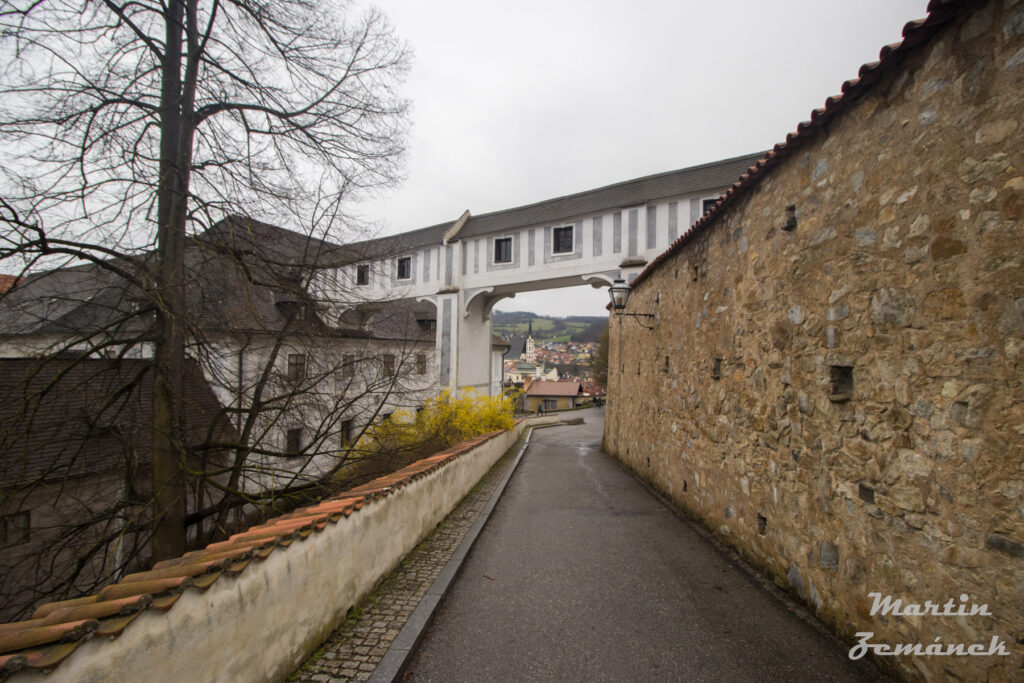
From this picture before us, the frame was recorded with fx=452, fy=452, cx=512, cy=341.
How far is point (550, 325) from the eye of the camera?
538 feet

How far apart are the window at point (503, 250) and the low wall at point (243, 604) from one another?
16332 mm

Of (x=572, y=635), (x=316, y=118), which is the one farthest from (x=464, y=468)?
(x=316, y=118)

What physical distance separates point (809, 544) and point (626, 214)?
14.6 m

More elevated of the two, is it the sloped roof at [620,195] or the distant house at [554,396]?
the sloped roof at [620,195]

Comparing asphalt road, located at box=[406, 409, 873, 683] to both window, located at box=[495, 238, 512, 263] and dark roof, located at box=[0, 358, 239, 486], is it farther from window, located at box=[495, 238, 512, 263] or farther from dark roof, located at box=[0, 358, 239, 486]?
window, located at box=[495, 238, 512, 263]

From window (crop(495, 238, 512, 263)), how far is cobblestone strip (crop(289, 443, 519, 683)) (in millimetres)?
15268

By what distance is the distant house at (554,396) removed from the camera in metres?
49.1

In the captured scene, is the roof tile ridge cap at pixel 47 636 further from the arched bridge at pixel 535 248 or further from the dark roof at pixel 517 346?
the dark roof at pixel 517 346

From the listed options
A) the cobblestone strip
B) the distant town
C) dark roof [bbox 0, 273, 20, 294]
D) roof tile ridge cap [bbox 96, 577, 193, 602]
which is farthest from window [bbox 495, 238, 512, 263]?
the distant town

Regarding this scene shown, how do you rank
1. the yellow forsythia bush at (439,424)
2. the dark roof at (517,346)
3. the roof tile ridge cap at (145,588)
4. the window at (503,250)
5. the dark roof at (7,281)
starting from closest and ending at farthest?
the roof tile ridge cap at (145,588), the dark roof at (7,281), the yellow forsythia bush at (439,424), the window at (503,250), the dark roof at (517,346)

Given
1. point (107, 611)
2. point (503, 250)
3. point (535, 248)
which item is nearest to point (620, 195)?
point (535, 248)

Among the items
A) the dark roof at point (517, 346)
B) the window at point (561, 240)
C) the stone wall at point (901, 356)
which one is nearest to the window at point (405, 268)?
the window at point (561, 240)

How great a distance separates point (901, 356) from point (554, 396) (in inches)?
1857

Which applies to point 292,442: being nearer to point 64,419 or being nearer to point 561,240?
point 64,419
